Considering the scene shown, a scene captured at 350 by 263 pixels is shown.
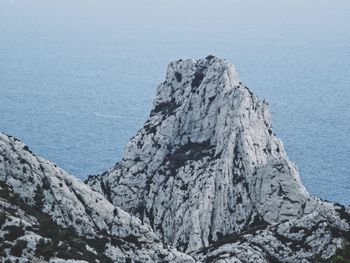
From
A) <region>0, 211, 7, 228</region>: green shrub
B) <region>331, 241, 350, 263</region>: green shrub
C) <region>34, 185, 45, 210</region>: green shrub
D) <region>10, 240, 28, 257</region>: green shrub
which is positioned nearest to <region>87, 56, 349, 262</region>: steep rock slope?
<region>34, 185, 45, 210</region>: green shrub

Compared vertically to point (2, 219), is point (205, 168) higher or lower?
higher

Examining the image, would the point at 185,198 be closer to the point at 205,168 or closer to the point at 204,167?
→ the point at 205,168

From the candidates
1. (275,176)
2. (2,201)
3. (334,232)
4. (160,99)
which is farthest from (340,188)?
(2,201)

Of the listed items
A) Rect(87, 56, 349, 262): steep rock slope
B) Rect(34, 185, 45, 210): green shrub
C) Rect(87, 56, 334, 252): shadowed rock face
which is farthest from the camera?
Rect(87, 56, 334, 252): shadowed rock face

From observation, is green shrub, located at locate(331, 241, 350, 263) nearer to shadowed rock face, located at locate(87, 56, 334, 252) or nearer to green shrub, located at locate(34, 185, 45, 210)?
green shrub, located at locate(34, 185, 45, 210)

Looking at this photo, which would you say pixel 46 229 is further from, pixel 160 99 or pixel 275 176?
pixel 160 99

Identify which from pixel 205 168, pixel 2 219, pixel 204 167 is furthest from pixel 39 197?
pixel 204 167

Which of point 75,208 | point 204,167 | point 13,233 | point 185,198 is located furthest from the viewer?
point 204,167
